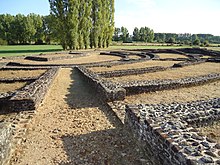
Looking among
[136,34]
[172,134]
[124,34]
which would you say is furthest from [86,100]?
[136,34]

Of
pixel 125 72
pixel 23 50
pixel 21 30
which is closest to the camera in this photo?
pixel 125 72

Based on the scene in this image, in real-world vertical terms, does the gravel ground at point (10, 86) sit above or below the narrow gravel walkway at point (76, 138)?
above

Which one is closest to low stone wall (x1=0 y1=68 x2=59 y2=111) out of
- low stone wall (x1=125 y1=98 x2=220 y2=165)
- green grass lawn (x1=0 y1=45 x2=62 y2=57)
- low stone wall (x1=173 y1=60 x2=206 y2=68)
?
low stone wall (x1=125 y1=98 x2=220 y2=165)

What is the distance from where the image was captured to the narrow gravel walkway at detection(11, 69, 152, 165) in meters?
5.14

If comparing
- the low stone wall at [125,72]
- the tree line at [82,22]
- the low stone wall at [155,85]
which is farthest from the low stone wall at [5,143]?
the tree line at [82,22]

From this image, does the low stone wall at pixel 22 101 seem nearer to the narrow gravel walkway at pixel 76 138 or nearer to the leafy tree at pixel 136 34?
the narrow gravel walkway at pixel 76 138

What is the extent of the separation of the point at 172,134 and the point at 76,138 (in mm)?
2792

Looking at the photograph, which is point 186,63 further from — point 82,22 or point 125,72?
point 82,22

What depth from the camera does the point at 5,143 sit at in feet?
16.3

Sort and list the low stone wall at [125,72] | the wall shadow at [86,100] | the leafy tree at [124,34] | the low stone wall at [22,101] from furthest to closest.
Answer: the leafy tree at [124,34]
the low stone wall at [125,72]
the low stone wall at [22,101]
the wall shadow at [86,100]

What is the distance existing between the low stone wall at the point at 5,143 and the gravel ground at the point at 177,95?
517cm

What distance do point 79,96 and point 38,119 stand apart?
2.88 m

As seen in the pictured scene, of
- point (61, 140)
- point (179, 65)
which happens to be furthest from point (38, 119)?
point (179, 65)

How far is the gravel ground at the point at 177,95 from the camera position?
959cm
